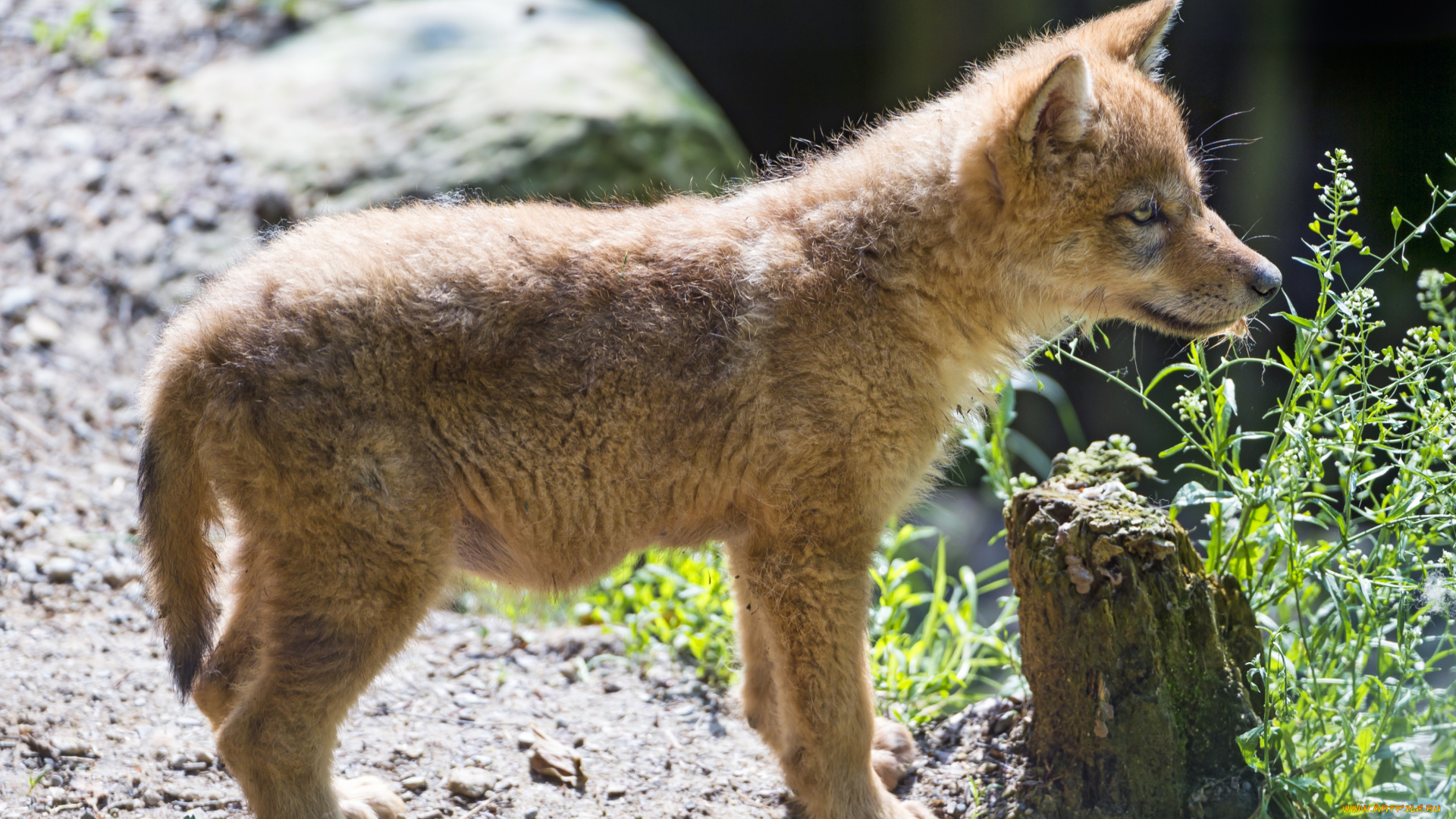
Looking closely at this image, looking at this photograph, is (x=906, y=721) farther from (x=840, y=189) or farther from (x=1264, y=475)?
(x=840, y=189)

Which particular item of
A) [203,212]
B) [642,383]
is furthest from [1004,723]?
[203,212]

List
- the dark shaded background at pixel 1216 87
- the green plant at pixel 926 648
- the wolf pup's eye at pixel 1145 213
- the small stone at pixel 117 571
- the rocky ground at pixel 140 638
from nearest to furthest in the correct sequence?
the wolf pup's eye at pixel 1145 213 < the rocky ground at pixel 140 638 < the green plant at pixel 926 648 < the small stone at pixel 117 571 < the dark shaded background at pixel 1216 87

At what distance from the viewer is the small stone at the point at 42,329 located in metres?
6.15

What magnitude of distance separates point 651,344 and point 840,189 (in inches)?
33.0

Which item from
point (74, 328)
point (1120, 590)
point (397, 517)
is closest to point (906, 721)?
point (1120, 590)

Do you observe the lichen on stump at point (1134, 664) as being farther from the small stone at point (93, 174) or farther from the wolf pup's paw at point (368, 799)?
the small stone at point (93, 174)

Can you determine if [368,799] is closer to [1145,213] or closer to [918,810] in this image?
[918,810]

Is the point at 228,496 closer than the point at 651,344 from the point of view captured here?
Yes

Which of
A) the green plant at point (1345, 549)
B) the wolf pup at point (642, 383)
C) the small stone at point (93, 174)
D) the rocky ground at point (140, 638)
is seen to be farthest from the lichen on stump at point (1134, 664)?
the small stone at point (93, 174)

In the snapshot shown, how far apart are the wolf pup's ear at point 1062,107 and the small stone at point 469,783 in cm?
277

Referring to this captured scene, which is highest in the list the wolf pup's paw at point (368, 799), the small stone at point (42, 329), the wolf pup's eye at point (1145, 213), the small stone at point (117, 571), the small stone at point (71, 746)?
the wolf pup's eye at point (1145, 213)

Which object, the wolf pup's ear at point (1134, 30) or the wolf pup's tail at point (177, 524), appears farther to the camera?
the wolf pup's ear at point (1134, 30)

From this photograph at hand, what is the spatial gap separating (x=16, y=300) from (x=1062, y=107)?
5838 millimetres

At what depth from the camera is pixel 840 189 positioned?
11.8 feet
